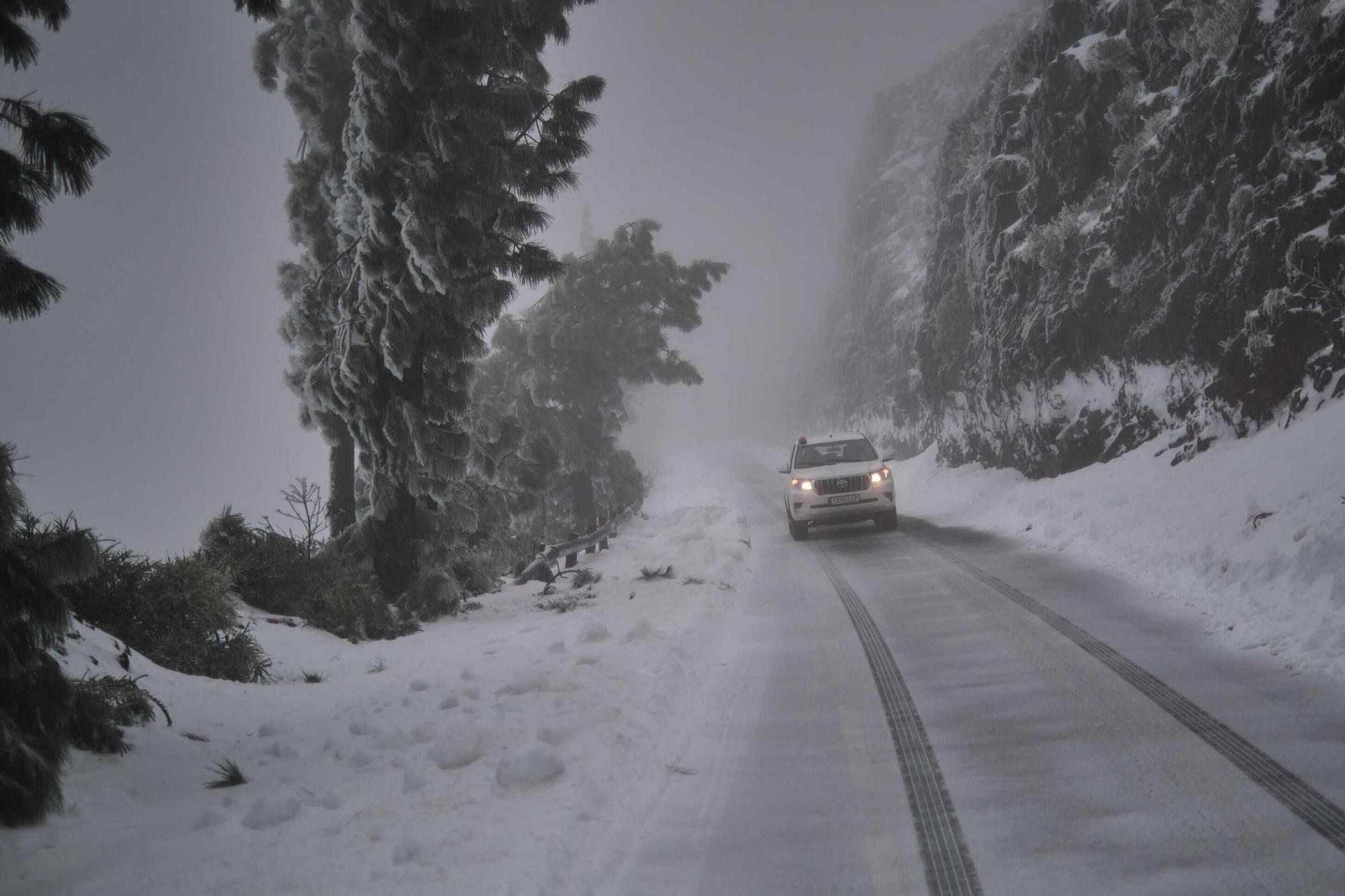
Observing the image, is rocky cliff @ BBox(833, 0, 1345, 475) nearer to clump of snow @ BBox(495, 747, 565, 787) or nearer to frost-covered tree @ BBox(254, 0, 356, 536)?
clump of snow @ BBox(495, 747, 565, 787)

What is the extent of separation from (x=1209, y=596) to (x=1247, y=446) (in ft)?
13.8

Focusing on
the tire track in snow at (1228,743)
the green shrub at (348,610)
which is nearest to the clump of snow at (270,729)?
the green shrub at (348,610)

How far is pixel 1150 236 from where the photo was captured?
1356cm

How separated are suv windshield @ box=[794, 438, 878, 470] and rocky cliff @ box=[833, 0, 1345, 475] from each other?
14.0ft

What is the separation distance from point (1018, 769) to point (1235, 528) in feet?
19.3

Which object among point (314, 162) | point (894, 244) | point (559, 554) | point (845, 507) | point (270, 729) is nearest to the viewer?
point (270, 729)

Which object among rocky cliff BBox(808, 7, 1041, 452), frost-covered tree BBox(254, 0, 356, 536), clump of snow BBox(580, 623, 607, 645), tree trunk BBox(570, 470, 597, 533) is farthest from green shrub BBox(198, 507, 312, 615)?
rocky cliff BBox(808, 7, 1041, 452)

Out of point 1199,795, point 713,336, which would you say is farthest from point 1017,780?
point 713,336

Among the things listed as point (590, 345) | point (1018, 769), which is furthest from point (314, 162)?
point (1018, 769)

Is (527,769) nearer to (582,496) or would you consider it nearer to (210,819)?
(210,819)

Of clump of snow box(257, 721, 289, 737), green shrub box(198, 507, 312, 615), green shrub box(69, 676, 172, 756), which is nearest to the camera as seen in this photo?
green shrub box(69, 676, 172, 756)

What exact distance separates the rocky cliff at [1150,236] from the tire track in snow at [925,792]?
7.82 metres

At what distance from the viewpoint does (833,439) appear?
50.3 ft

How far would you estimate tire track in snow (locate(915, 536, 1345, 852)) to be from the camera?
316 cm
